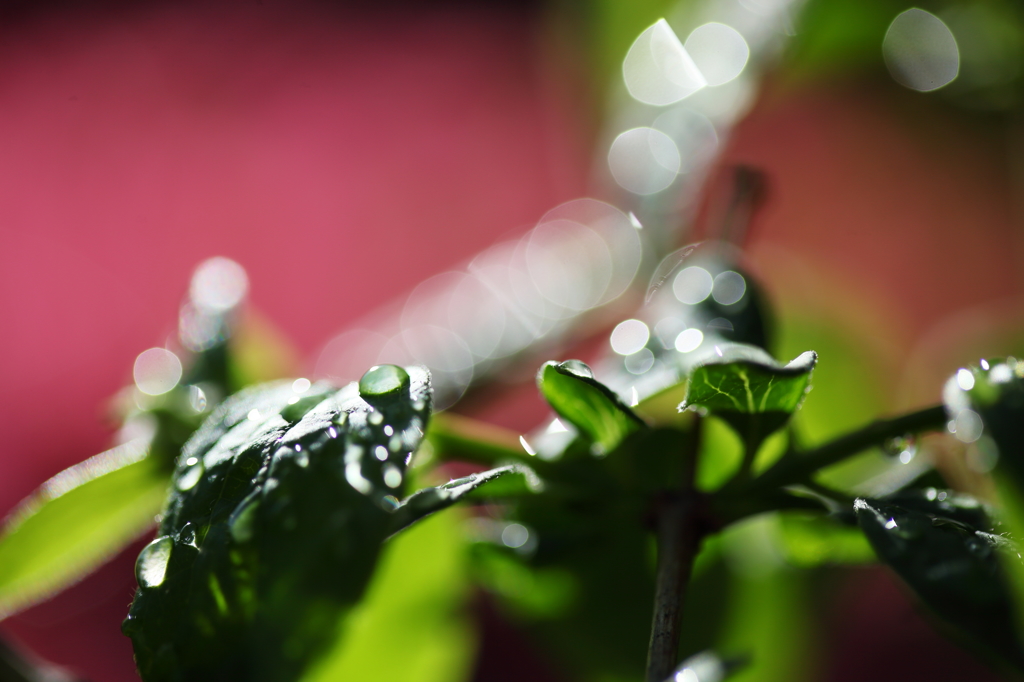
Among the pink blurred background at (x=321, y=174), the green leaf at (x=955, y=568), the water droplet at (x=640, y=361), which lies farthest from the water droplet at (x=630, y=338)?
the pink blurred background at (x=321, y=174)

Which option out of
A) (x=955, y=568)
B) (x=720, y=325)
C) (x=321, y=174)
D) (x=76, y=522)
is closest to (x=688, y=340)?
(x=720, y=325)

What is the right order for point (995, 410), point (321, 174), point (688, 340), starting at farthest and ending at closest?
1. point (321, 174)
2. point (688, 340)
3. point (995, 410)

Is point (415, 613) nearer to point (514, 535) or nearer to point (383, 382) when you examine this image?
point (514, 535)

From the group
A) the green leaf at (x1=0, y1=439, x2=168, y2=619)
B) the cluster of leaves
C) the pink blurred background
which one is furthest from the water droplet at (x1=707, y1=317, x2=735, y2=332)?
the pink blurred background

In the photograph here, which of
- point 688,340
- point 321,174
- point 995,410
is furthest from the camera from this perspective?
point 321,174

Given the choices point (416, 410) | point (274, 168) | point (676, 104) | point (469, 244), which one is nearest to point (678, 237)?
point (676, 104)

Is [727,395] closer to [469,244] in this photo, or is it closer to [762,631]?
[762,631]
